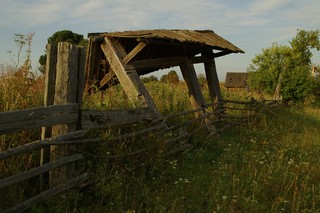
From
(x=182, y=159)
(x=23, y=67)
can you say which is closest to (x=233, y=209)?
(x=182, y=159)

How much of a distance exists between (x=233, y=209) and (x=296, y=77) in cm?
2048

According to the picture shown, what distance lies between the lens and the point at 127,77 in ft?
21.5

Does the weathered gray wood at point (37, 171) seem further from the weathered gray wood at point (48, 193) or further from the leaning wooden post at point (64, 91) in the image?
the weathered gray wood at point (48, 193)

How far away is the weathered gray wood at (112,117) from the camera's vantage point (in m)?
4.35

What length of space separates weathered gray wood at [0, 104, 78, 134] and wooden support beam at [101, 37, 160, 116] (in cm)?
240

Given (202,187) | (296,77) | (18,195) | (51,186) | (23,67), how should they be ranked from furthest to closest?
(296,77)
(202,187)
(23,67)
(51,186)
(18,195)

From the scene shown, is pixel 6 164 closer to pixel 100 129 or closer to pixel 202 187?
pixel 100 129

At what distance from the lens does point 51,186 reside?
3.83 m

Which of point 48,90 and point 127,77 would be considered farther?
point 127,77

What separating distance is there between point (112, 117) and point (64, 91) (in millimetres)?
1098

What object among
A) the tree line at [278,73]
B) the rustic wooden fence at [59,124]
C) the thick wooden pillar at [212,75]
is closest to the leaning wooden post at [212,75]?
the thick wooden pillar at [212,75]

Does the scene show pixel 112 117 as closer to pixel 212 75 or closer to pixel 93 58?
pixel 93 58

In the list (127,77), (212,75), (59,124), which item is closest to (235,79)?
(212,75)

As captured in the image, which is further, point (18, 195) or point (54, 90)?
point (54, 90)
